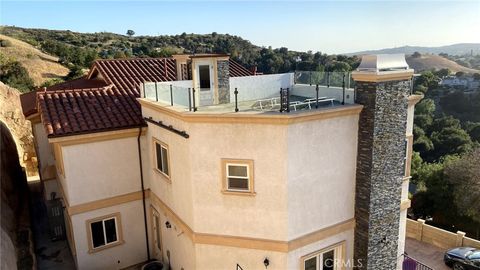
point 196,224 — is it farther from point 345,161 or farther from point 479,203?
point 479,203

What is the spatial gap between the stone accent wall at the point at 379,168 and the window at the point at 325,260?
716 mm

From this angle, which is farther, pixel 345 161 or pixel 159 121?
pixel 159 121

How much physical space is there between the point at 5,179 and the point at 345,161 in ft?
66.0

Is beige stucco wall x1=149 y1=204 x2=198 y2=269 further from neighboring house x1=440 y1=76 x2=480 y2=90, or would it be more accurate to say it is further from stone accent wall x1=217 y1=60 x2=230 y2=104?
neighboring house x1=440 y1=76 x2=480 y2=90

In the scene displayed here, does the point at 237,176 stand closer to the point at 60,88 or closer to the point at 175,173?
the point at 175,173

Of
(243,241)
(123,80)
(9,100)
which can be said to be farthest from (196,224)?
(9,100)

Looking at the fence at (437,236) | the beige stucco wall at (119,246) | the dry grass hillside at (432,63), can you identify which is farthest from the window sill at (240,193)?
the dry grass hillside at (432,63)

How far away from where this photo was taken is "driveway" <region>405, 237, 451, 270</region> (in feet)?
65.8

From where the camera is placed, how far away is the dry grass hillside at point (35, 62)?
5428 centimetres

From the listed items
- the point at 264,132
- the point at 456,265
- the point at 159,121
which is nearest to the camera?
the point at 264,132

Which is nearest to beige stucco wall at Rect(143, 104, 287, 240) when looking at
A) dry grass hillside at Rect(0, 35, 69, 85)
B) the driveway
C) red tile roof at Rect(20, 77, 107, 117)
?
red tile roof at Rect(20, 77, 107, 117)

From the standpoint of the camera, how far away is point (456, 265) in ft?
62.0

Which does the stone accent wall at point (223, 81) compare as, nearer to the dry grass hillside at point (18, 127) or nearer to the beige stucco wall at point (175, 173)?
the beige stucco wall at point (175, 173)

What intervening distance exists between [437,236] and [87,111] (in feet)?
71.6
